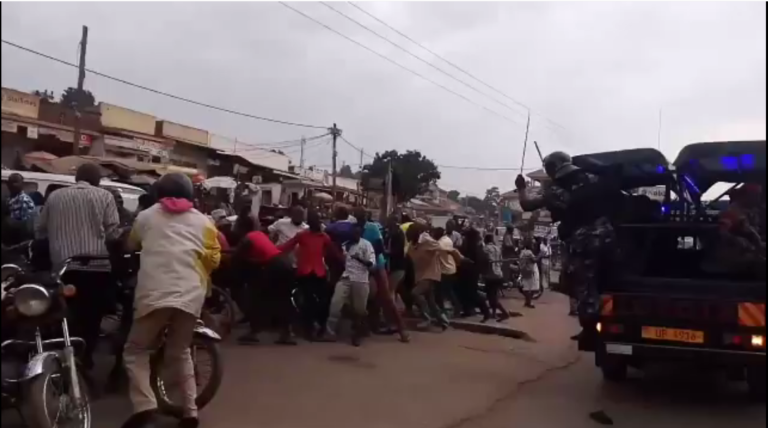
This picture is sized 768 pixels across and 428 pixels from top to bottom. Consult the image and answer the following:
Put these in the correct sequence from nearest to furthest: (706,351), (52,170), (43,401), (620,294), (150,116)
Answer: (43,401) → (706,351) → (620,294) → (52,170) → (150,116)

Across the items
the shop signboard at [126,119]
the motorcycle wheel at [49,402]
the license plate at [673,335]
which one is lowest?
the motorcycle wheel at [49,402]

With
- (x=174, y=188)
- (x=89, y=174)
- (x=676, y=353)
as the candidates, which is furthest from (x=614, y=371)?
(x=89, y=174)

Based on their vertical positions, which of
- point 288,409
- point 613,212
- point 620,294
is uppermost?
point 613,212

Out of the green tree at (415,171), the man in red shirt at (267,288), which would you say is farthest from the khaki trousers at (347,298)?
the green tree at (415,171)

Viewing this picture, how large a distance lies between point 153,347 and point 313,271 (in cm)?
421

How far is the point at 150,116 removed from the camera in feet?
84.5

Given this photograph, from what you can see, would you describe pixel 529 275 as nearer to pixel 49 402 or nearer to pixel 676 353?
pixel 676 353

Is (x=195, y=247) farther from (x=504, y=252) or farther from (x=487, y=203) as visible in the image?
(x=487, y=203)

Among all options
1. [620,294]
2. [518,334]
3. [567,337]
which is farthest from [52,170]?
[620,294]

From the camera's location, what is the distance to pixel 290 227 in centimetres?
944

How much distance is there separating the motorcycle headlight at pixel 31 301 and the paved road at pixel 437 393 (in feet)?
9.24

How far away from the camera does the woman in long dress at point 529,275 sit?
15961 millimetres

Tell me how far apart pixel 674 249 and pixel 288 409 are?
3.89 meters

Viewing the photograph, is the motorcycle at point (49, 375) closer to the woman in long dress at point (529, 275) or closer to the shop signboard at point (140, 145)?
the woman in long dress at point (529, 275)
